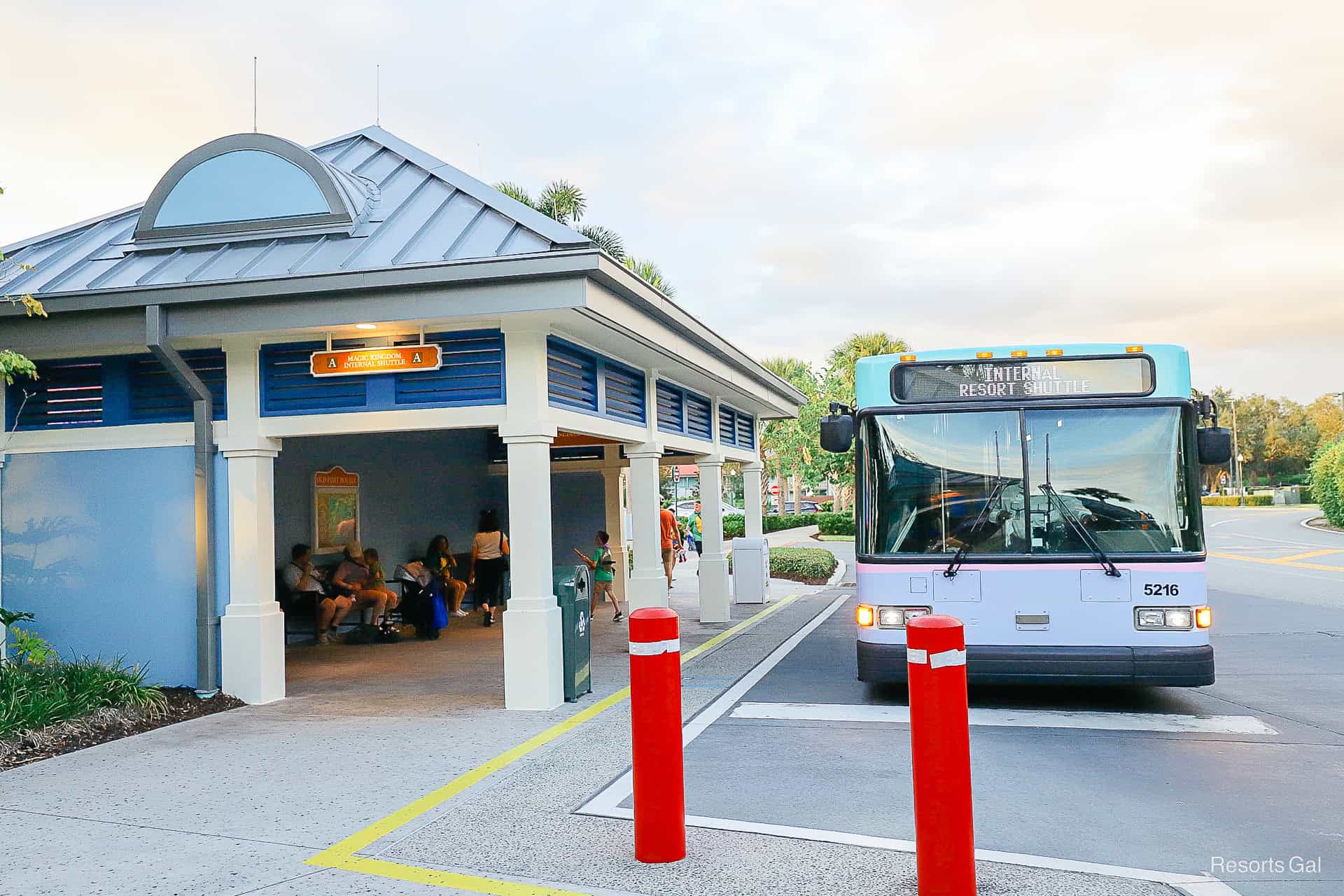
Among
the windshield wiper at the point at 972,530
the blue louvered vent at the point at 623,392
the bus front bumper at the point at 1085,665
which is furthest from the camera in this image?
the blue louvered vent at the point at 623,392

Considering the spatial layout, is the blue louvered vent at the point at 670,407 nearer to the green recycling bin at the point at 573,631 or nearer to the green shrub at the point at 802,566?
the green recycling bin at the point at 573,631

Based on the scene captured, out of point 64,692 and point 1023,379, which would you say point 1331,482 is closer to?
point 1023,379

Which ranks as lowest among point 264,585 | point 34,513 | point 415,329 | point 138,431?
point 264,585

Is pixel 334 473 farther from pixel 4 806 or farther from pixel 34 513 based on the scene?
pixel 4 806

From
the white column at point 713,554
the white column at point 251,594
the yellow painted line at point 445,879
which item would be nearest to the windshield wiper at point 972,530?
the yellow painted line at point 445,879

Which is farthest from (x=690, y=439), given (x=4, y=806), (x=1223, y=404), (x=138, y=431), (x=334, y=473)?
(x=1223, y=404)

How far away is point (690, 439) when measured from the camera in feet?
45.8

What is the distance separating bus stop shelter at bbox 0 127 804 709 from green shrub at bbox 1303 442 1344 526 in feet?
120

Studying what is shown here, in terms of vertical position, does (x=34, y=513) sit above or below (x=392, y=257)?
below

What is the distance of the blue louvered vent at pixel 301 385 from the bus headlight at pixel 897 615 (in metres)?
4.56

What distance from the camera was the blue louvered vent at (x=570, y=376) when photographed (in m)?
8.85

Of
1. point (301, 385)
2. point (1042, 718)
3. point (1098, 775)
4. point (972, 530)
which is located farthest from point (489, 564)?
point (1098, 775)

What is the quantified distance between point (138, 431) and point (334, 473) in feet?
15.8

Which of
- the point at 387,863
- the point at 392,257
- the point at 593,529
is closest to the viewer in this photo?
the point at 387,863
